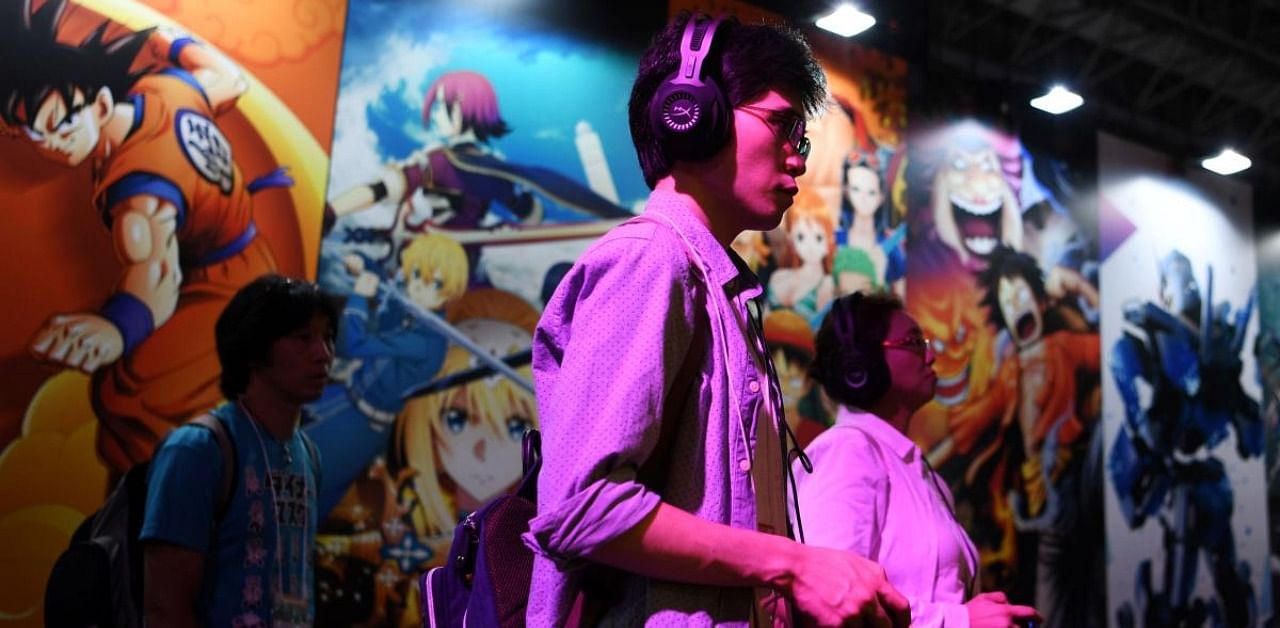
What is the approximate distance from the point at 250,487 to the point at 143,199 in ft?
5.98

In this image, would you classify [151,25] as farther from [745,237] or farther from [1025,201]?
[1025,201]

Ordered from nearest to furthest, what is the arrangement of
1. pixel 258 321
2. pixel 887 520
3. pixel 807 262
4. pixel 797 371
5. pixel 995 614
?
pixel 995 614 < pixel 887 520 < pixel 258 321 < pixel 797 371 < pixel 807 262

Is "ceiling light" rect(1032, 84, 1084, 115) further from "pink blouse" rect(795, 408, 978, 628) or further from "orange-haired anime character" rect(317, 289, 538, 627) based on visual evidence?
"pink blouse" rect(795, 408, 978, 628)

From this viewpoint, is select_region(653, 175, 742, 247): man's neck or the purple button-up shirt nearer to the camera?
the purple button-up shirt

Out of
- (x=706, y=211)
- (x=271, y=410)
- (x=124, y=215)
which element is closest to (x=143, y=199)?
(x=124, y=215)

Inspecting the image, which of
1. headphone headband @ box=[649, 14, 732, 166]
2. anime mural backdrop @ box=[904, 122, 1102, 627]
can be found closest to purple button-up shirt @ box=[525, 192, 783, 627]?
headphone headband @ box=[649, 14, 732, 166]

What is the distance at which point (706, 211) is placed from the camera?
145 centimetres

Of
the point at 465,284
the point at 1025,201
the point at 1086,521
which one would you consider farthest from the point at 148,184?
the point at 1086,521

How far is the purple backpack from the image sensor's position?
4.33 ft

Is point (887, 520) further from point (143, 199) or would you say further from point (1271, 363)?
point (1271, 363)

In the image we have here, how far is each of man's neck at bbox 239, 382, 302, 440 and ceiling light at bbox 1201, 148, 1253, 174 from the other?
7150 mm

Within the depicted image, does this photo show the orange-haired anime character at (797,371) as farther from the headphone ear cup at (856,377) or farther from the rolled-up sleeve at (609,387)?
the rolled-up sleeve at (609,387)

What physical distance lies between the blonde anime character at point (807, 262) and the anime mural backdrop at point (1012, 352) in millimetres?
637

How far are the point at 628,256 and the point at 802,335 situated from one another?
173 inches
